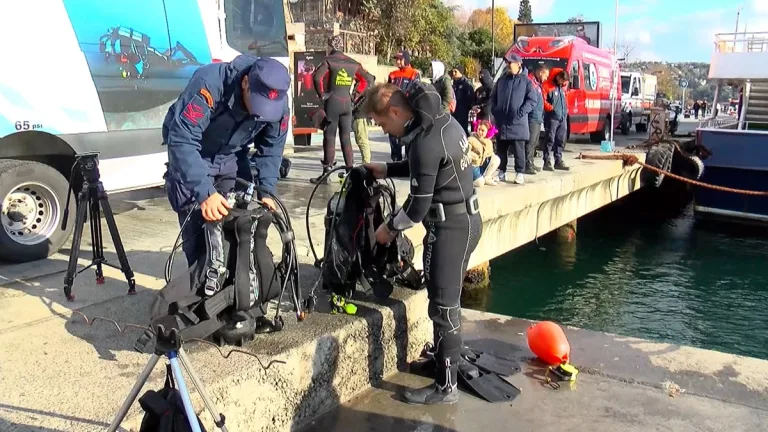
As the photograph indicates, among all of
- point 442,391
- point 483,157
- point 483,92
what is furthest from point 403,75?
point 442,391

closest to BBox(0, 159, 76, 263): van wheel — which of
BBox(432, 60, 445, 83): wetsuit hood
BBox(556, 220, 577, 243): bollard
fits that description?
BBox(432, 60, 445, 83): wetsuit hood

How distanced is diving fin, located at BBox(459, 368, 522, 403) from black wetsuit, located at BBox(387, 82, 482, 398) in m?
0.17

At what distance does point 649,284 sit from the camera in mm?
11938

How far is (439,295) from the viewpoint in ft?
12.8

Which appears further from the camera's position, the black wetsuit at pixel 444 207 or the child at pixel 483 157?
the child at pixel 483 157

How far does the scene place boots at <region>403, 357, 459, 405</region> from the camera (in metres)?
3.98

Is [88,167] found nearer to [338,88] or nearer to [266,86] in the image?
[266,86]

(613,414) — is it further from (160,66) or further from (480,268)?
(480,268)

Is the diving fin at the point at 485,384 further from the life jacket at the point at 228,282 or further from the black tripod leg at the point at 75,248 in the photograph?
the black tripod leg at the point at 75,248

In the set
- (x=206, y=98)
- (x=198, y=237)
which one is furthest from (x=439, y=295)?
(x=206, y=98)

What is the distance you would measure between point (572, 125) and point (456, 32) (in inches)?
945

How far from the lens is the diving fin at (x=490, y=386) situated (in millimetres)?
4067

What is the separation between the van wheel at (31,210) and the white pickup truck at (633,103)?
20.1 meters

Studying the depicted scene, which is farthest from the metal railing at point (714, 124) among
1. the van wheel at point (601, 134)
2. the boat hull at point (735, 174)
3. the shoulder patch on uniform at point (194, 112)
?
the shoulder patch on uniform at point (194, 112)
